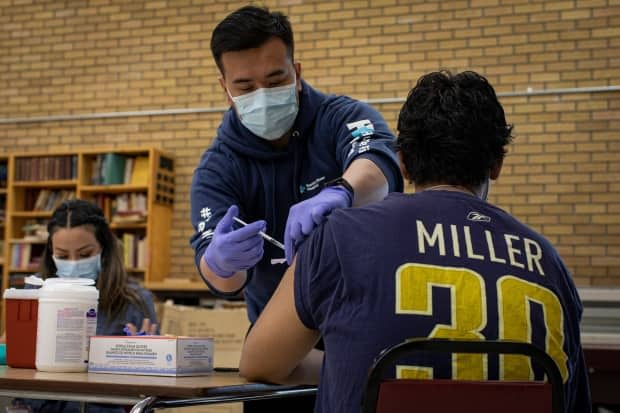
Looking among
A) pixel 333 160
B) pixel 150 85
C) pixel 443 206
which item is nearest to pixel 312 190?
pixel 333 160

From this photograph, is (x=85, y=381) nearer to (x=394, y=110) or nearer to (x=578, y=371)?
(x=578, y=371)

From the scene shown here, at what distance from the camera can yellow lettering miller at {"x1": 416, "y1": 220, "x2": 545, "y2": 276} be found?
1339 millimetres

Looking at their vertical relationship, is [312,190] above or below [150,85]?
below

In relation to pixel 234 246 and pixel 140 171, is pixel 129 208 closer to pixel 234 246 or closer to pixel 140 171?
pixel 140 171

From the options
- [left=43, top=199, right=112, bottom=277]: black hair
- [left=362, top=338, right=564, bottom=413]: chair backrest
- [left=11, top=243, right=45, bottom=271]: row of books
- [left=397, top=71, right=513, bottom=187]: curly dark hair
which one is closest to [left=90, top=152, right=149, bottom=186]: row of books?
[left=11, top=243, right=45, bottom=271]: row of books

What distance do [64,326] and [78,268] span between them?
1109 mm

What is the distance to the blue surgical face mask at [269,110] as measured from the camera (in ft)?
7.16

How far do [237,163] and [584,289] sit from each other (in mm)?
4771

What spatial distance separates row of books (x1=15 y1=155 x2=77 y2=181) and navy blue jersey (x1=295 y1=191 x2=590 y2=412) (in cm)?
671

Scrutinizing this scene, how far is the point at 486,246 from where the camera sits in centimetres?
137

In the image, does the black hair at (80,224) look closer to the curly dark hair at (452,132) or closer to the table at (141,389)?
the table at (141,389)

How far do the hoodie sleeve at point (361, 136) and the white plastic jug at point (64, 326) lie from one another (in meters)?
0.76

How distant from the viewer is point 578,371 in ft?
4.90

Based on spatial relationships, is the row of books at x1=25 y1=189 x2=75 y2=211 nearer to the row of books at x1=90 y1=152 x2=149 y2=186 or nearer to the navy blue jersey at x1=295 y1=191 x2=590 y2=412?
the row of books at x1=90 y1=152 x2=149 y2=186
